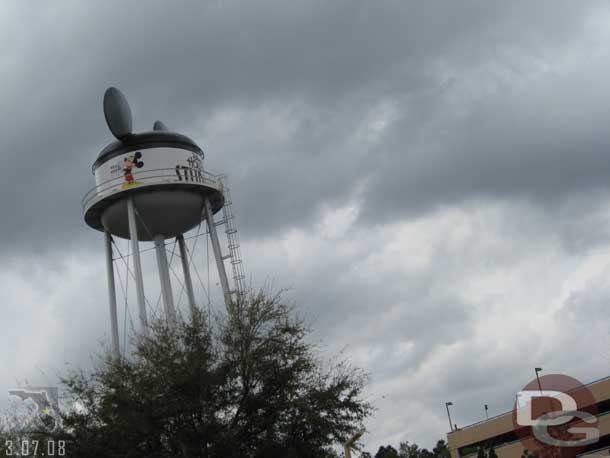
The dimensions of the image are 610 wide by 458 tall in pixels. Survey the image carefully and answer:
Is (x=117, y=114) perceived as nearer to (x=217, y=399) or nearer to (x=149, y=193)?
(x=149, y=193)

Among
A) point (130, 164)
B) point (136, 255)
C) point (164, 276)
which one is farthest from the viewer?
point (164, 276)

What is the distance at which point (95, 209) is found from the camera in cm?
3381

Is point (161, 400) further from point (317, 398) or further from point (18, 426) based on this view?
point (18, 426)

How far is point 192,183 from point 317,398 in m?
12.5

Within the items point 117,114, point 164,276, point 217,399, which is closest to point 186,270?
point 164,276

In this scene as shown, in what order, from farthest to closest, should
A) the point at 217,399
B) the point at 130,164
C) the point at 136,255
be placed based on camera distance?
the point at 130,164 < the point at 136,255 < the point at 217,399

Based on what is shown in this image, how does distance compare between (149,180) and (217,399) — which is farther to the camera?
(149,180)

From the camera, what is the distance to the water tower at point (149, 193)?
32500mm

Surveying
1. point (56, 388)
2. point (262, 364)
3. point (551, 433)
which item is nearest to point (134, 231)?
point (56, 388)

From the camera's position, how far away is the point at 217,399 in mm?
23312

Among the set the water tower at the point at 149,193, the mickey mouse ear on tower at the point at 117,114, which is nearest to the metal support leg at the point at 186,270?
the water tower at the point at 149,193

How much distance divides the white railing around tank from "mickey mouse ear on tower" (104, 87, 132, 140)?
6.44 feet

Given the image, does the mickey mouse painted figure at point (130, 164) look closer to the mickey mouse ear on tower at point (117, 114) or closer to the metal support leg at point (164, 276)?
the mickey mouse ear on tower at point (117, 114)

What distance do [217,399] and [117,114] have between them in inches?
572
